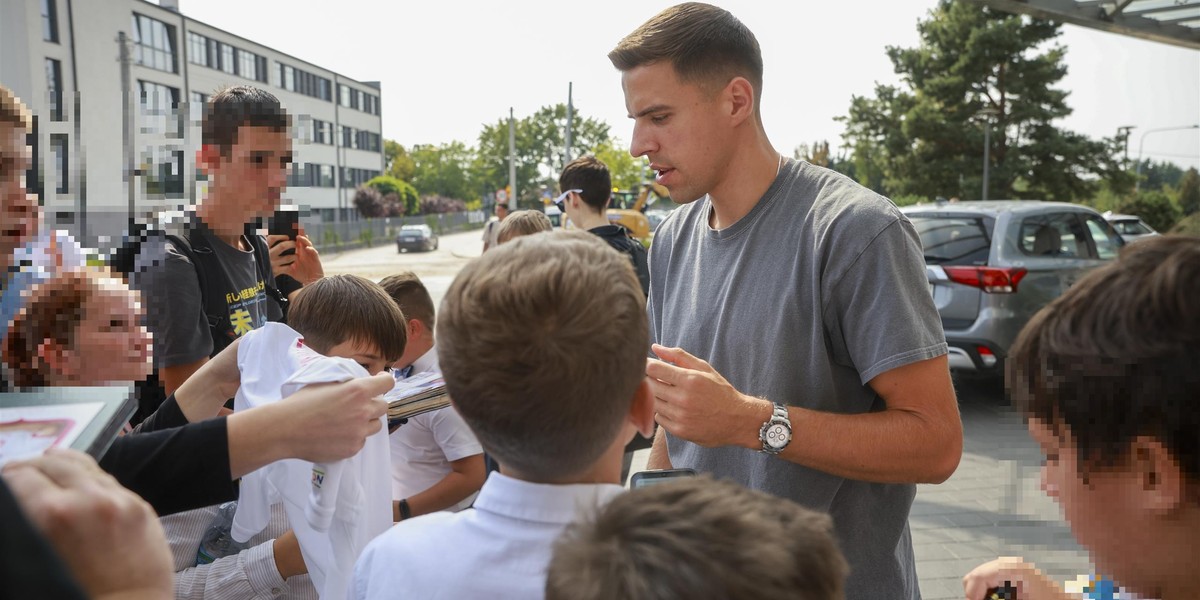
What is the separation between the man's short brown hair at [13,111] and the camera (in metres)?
1.95

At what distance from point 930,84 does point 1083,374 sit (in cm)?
3752

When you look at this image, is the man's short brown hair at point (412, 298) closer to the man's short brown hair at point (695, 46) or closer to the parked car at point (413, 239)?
the man's short brown hair at point (695, 46)

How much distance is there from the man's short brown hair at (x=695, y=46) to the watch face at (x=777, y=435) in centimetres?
88

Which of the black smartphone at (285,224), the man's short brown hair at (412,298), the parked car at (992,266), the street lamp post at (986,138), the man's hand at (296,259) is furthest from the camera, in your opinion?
the street lamp post at (986,138)

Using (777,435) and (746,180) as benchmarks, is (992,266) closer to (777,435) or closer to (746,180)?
(746,180)

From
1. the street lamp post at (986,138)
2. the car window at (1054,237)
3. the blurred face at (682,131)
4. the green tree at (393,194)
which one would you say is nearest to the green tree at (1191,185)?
the car window at (1054,237)

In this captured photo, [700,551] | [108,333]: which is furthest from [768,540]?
[108,333]

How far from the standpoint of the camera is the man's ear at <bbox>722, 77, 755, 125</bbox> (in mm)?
2070

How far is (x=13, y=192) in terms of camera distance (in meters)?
2.02

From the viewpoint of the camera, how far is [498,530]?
1170 millimetres

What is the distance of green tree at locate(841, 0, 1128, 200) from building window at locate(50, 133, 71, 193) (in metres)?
36.1

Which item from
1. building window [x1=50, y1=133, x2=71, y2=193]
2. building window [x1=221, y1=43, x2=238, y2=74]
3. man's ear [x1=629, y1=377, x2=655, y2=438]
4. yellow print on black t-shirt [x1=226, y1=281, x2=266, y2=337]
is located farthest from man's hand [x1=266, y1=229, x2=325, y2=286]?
building window [x1=221, y1=43, x2=238, y2=74]

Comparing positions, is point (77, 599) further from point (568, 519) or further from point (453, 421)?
point (453, 421)

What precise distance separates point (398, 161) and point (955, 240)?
87346mm
